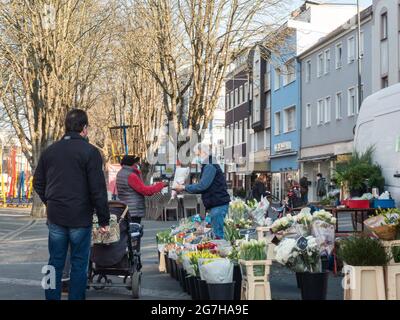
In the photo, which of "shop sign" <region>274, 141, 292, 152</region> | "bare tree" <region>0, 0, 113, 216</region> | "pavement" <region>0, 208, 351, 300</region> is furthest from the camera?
"shop sign" <region>274, 141, 292, 152</region>

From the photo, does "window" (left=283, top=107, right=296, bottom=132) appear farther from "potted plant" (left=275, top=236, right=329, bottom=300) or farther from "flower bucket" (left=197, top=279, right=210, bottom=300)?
"flower bucket" (left=197, top=279, right=210, bottom=300)

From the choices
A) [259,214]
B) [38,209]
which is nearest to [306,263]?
[259,214]

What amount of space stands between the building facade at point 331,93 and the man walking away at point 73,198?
1218 inches

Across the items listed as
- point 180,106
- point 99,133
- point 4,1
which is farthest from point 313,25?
point 4,1

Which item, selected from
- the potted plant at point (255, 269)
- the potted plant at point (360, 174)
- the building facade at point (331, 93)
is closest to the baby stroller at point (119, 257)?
the potted plant at point (255, 269)

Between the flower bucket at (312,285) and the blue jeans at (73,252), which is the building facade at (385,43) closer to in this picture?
the flower bucket at (312,285)

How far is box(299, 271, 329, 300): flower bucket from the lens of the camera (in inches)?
319

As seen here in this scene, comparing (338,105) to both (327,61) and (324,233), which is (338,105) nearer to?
(327,61)

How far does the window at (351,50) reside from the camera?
137 ft

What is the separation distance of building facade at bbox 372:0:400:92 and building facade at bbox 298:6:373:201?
130cm

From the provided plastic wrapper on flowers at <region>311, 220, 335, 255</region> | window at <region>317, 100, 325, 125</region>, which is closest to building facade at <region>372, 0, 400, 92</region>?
window at <region>317, 100, 325, 125</region>

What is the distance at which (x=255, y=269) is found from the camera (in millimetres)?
7898

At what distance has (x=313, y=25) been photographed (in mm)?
52625
